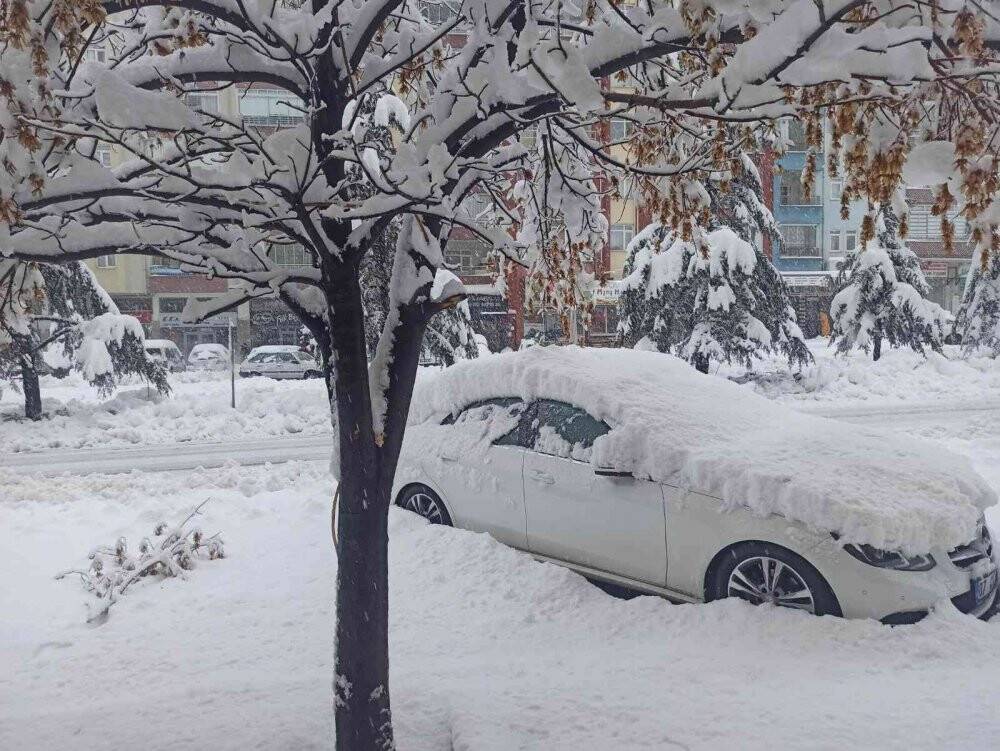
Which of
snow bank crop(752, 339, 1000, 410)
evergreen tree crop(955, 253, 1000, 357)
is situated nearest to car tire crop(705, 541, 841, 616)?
snow bank crop(752, 339, 1000, 410)

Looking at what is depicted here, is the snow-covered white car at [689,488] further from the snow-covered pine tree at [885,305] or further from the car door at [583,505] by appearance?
the snow-covered pine tree at [885,305]

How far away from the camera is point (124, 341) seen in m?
18.0

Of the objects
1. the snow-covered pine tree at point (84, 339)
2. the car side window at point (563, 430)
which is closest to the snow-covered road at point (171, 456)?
the snow-covered pine tree at point (84, 339)

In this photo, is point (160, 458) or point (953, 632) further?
point (160, 458)

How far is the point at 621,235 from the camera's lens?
4159cm

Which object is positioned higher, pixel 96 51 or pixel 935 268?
pixel 935 268

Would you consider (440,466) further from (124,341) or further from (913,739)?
(124,341)

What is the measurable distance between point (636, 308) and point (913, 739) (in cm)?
1719

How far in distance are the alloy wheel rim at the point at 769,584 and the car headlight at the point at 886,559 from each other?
0.36 meters

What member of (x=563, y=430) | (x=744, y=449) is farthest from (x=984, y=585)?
(x=563, y=430)

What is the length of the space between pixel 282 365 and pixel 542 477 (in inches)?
1024

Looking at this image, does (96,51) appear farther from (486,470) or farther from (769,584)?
(769,584)

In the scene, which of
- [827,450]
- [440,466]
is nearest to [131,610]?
[440,466]

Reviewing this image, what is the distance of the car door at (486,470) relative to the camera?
6188mm
